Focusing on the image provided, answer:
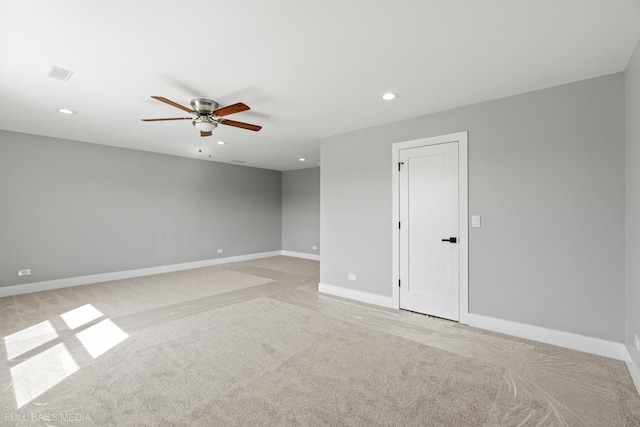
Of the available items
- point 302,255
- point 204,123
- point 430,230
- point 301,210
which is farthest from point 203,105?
point 302,255

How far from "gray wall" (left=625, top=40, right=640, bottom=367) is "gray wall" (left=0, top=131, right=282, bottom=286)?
282 inches

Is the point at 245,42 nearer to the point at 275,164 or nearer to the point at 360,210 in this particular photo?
the point at 360,210

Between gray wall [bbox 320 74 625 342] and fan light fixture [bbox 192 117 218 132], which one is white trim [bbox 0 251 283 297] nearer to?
fan light fixture [bbox 192 117 218 132]

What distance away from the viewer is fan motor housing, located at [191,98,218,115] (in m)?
3.14

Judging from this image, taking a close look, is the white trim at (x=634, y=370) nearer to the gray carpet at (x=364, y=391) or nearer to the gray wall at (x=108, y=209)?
the gray carpet at (x=364, y=391)

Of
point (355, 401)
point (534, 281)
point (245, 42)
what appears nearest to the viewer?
point (355, 401)

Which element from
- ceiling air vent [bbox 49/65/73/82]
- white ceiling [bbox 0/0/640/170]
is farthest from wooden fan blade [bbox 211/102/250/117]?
ceiling air vent [bbox 49/65/73/82]

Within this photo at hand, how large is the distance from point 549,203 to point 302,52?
A: 2794mm

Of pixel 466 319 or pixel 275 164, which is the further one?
pixel 275 164

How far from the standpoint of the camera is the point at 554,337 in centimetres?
283

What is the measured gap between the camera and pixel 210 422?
1.78 metres

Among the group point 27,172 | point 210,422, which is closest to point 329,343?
point 210,422

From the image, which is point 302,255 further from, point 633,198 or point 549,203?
point 633,198

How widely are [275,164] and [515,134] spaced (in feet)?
18.6
